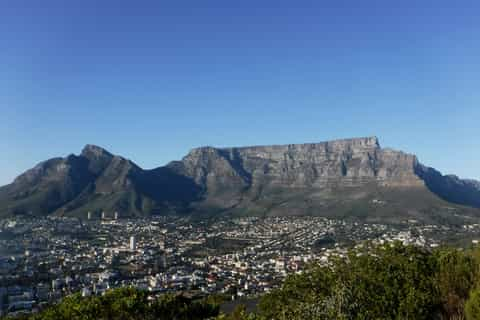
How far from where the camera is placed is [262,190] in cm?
18300

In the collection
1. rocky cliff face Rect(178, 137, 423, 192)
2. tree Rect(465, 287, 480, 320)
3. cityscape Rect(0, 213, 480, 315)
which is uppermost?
rocky cliff face Rect(178, 137, 423, 192)

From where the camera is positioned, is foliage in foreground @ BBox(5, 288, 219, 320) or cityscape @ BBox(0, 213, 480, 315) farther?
cityscape @ BBox(0, 213, 480, 315)

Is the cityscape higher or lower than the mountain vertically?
lower

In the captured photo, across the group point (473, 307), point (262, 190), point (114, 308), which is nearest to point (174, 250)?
point (114, 308)

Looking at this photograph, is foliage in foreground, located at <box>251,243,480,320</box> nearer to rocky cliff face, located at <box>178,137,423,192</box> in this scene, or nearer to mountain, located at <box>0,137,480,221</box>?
mountain, located at <box>0,137,480,221</box>

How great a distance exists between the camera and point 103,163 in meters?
184

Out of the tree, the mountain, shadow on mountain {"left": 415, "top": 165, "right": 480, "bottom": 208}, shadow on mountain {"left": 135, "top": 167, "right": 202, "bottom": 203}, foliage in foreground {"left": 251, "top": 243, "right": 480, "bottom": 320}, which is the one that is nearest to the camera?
the tree

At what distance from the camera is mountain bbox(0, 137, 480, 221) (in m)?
134

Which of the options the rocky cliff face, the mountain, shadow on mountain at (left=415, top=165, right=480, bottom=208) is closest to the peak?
the mountain

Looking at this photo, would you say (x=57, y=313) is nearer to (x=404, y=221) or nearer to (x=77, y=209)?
(x=404, y=221)

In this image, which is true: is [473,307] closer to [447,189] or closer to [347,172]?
[347,172]

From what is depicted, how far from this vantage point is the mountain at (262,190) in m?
134

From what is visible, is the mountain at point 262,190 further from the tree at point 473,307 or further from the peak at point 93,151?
the tree at point 473,307

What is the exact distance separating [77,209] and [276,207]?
68.2 metres
